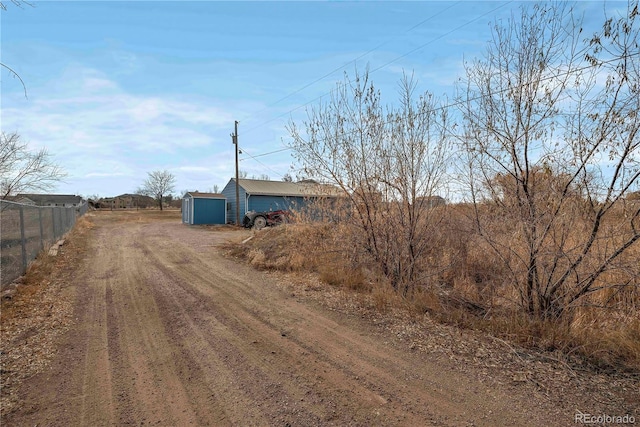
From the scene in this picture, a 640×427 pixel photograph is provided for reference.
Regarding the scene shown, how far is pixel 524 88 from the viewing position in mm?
4219

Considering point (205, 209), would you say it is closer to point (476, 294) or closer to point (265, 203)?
point (265, 203)

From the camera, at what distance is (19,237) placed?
6.80m

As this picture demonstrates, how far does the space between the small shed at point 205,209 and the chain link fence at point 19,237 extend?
15.7m

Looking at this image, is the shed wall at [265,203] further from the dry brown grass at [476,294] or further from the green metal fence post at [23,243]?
the green metal fence post at [23,243]

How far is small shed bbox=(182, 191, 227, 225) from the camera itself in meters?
25.4

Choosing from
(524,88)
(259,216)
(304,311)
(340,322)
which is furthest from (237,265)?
(259,216)

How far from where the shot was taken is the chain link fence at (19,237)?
581 cm

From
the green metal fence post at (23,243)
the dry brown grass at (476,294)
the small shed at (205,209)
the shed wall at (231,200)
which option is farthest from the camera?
the shed wall at (231,200)

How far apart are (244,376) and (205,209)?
24.2 metres

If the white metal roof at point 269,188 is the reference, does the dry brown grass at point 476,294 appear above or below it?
below

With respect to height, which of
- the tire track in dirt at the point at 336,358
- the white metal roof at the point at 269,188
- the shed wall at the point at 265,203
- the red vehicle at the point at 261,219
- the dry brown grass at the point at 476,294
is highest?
the white metal roof at the point at 269,188

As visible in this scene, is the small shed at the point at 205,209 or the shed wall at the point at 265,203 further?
the small shed at the point at 205,209

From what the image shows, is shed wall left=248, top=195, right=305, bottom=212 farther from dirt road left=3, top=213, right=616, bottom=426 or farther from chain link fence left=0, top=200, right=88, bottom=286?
dirt road left=3, top=213, right=616, bottom=426

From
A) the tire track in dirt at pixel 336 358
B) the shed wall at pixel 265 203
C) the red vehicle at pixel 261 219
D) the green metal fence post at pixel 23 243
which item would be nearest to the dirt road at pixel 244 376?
the tire track in dirt at pixel 336 358
